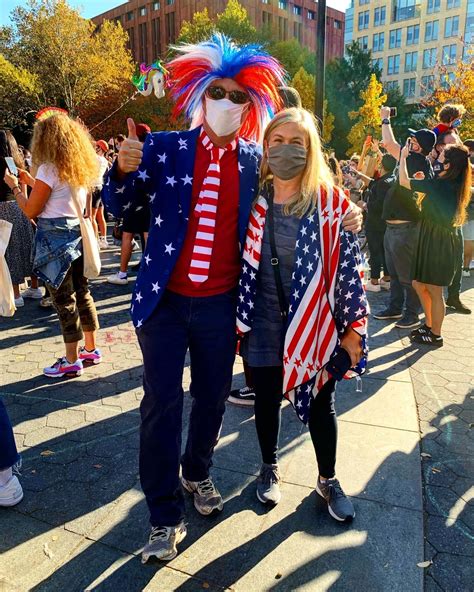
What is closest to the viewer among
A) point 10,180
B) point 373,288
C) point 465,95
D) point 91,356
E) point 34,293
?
point 10,180

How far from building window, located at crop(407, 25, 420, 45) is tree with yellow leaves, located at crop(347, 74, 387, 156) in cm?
3321

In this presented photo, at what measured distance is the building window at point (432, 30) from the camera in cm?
6131

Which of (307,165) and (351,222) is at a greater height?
(307,165)

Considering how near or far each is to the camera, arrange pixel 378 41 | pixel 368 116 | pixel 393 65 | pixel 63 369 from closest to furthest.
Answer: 1. pixel 63 369
2. pixel 368 116
3. pixel 393 65
4. pixel 378 41

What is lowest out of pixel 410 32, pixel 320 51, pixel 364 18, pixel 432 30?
pixel 320 51

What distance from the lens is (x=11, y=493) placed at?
2561 millimetres

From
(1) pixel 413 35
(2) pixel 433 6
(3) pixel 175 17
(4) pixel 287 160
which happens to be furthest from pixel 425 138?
(1) pixel 413 35

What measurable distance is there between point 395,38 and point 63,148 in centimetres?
7396

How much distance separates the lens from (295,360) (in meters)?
2.26

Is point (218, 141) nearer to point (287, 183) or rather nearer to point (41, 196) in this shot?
point (287, 183)

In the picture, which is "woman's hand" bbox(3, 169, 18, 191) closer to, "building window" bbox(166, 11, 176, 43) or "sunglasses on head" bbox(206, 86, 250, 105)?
"sunglasses on head" bbox(206, 86, 250, 105)

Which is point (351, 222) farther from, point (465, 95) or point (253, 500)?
point (465, 95)

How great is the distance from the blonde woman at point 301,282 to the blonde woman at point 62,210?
2143 millimetres

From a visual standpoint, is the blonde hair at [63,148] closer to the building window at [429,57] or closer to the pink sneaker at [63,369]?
the pink sneaker at [63,369]
